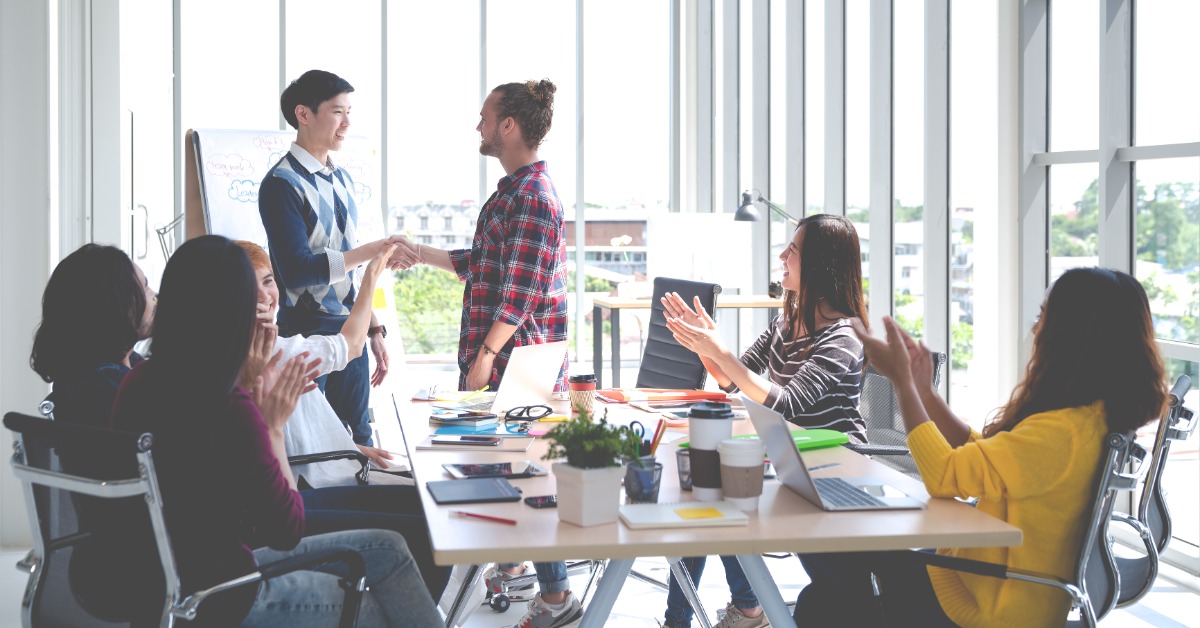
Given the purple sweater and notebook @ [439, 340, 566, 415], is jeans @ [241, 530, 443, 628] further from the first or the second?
notebook @ [439, 340, 566, 415]

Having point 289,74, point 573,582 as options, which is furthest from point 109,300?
point 289,74

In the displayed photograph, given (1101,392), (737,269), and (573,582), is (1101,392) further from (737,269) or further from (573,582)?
(737,269)

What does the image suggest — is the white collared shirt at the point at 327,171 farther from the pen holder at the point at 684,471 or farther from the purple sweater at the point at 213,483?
the pen holder at the point at 684,471

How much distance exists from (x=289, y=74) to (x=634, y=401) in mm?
5140

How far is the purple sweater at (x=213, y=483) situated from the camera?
5.84ft

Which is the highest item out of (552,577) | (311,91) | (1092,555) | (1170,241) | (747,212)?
(311,91)

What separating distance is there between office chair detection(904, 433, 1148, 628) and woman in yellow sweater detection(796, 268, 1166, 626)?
3 centimetres

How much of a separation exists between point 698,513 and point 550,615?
147 cm

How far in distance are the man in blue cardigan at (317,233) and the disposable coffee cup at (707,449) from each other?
1.79 meters

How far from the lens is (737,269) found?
5812mm

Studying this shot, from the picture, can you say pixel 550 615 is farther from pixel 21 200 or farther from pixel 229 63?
pixel 229 63

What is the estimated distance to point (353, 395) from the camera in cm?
360

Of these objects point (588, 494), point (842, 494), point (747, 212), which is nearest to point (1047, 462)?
point (842, 494)

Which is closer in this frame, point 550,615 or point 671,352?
point 550,615
